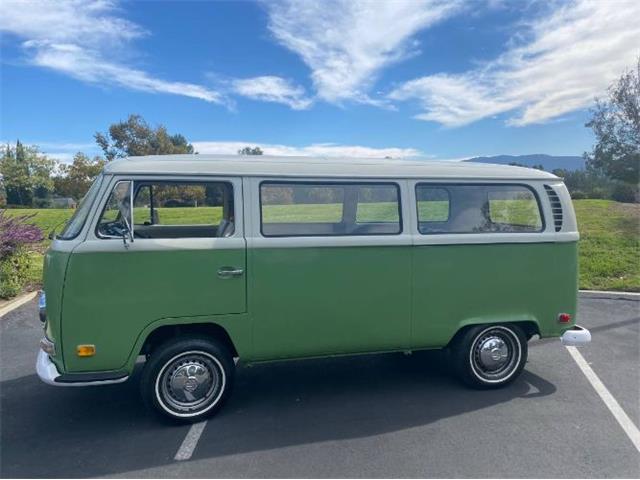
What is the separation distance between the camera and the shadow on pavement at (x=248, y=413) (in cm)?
361

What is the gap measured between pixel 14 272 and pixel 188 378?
22.3 ft

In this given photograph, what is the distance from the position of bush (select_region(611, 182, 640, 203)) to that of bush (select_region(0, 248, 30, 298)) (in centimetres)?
2322

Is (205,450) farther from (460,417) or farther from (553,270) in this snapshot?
(553,270)

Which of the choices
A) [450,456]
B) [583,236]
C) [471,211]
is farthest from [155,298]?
[583,236]

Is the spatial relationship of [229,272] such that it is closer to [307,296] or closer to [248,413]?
[307,296]

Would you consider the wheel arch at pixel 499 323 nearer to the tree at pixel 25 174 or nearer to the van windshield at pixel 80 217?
the van windshield at pixel 80 217

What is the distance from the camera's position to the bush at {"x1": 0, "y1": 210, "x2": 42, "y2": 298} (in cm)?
855

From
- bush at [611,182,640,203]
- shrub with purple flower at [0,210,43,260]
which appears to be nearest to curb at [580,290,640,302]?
shrub with purple flower at [0,210,43,260]

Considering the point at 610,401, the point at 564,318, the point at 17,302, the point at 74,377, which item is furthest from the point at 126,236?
the point at 17,302

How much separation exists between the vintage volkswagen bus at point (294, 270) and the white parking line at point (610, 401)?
0.61 meters

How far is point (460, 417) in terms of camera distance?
416 centimetres

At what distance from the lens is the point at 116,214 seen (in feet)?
12.5

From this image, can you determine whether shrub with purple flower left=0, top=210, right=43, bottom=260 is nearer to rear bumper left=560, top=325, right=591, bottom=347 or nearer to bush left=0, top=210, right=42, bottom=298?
bush left=0, top=210, right=42, bottom=298

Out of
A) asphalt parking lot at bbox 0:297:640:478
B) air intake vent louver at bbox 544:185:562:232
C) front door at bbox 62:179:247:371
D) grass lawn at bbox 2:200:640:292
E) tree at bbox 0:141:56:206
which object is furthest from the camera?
tree at bbox 0:141:56:206
